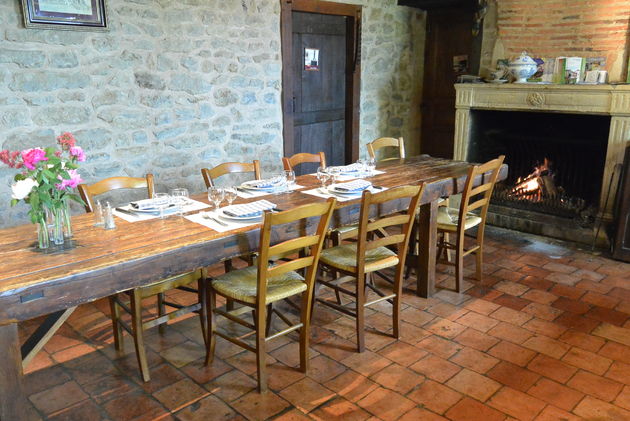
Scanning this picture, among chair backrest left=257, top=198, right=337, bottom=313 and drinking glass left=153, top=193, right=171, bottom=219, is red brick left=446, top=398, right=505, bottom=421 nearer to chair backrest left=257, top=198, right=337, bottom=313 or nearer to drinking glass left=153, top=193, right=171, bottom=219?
chair backrest left=257, top=198, right=337, bottom=313

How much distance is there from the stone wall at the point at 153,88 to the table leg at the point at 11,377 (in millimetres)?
1941

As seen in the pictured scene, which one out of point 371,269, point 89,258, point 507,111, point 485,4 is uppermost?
point 485,4

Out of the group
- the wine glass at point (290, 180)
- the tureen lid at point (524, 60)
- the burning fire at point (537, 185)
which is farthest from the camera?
the burning fire at point (537, 185)

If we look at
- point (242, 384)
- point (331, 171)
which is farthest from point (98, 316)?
point (331, 171)

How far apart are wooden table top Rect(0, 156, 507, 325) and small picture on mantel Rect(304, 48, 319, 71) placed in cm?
284

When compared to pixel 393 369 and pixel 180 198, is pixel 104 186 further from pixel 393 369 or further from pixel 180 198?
pixel 393 369

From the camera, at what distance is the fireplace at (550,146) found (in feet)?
14.7

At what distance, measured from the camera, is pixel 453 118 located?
6.14m

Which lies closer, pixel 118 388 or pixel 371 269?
pixel 118 388

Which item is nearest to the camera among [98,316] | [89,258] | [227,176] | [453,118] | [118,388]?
[89,258]

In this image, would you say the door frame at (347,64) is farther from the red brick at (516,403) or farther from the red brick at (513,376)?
the red brick at (516,403)

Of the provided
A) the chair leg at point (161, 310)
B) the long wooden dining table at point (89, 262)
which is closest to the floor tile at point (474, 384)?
the long wooden dining table at point (89, 262)

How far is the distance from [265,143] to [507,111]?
2.49m

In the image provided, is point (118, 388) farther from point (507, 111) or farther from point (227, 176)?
point (507, 111)
